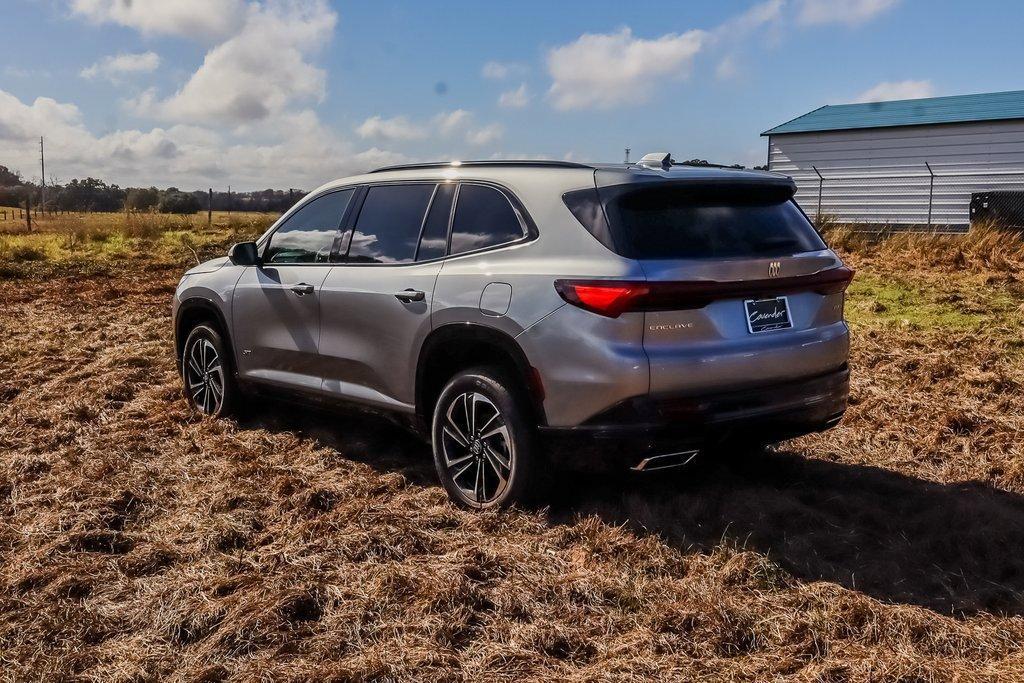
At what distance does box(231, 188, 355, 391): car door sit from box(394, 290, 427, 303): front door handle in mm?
Answer: 814

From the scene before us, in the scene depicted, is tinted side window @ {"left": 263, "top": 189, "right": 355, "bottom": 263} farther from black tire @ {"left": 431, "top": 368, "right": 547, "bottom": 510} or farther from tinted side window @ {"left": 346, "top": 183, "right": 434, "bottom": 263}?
black tire @ {"left": 431, "top": 368, "right": 547, "bottom": 510}

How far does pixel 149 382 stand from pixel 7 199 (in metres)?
84.8

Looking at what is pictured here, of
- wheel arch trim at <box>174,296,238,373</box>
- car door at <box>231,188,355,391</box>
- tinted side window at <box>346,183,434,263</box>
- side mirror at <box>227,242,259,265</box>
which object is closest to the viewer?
tinted side window at <box>346,183,434,263</box>

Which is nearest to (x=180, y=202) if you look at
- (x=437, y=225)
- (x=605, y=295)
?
(x=437, y=225)

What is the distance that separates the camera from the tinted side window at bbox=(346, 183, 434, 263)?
511cm

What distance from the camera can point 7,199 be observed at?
81.4 metres

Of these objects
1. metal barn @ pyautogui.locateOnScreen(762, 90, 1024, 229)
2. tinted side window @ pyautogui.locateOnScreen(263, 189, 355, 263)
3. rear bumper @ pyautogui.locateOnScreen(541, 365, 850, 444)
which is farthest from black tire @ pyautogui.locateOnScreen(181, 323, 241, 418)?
metal barn @ pyautogui.locateOnScreen(762, 90, 1024, 229)

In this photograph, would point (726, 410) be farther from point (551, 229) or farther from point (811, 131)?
point (811, 131)

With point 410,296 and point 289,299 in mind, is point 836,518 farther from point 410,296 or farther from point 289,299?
point 289,299

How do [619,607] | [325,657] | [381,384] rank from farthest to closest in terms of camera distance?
[381,384], [619,607], [325,657]

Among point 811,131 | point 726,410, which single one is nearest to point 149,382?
point 726,410

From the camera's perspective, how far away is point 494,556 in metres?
4.09

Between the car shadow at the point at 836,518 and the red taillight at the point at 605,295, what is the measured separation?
0.99 meters

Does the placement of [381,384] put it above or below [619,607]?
above
